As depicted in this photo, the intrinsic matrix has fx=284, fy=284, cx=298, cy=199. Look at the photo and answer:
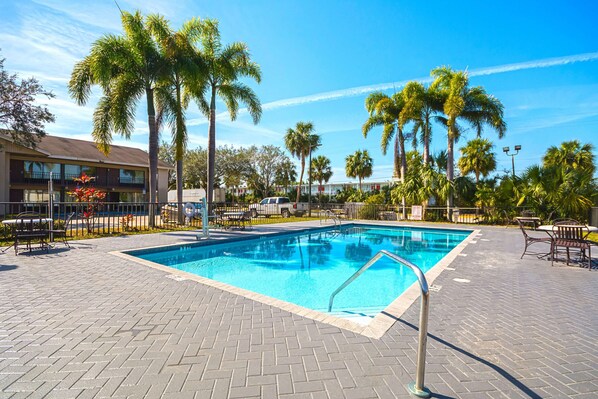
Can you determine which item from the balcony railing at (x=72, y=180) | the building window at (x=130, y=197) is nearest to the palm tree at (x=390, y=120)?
the balcony railing at (x=72, y=180)

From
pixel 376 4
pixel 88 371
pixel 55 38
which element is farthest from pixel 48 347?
pixel 376 4

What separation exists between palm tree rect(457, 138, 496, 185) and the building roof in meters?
31.4

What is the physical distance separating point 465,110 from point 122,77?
20.3 m

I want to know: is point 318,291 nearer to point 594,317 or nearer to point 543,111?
point 594,317

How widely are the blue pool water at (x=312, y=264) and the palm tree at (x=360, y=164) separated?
24.7 metres

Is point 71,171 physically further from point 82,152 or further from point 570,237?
point 570,237

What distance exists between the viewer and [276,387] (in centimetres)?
211

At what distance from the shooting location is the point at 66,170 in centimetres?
2608

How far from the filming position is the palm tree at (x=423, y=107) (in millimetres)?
19547

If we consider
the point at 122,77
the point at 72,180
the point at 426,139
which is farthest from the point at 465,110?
the point at 72,180

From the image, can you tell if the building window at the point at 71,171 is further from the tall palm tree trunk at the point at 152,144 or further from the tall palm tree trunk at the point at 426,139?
the tall palm tree trunk at the point at 426,139

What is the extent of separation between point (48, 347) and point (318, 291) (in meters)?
4.67

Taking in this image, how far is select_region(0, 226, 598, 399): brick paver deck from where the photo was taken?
2.13m

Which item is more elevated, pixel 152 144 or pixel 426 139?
pixel 426 139
